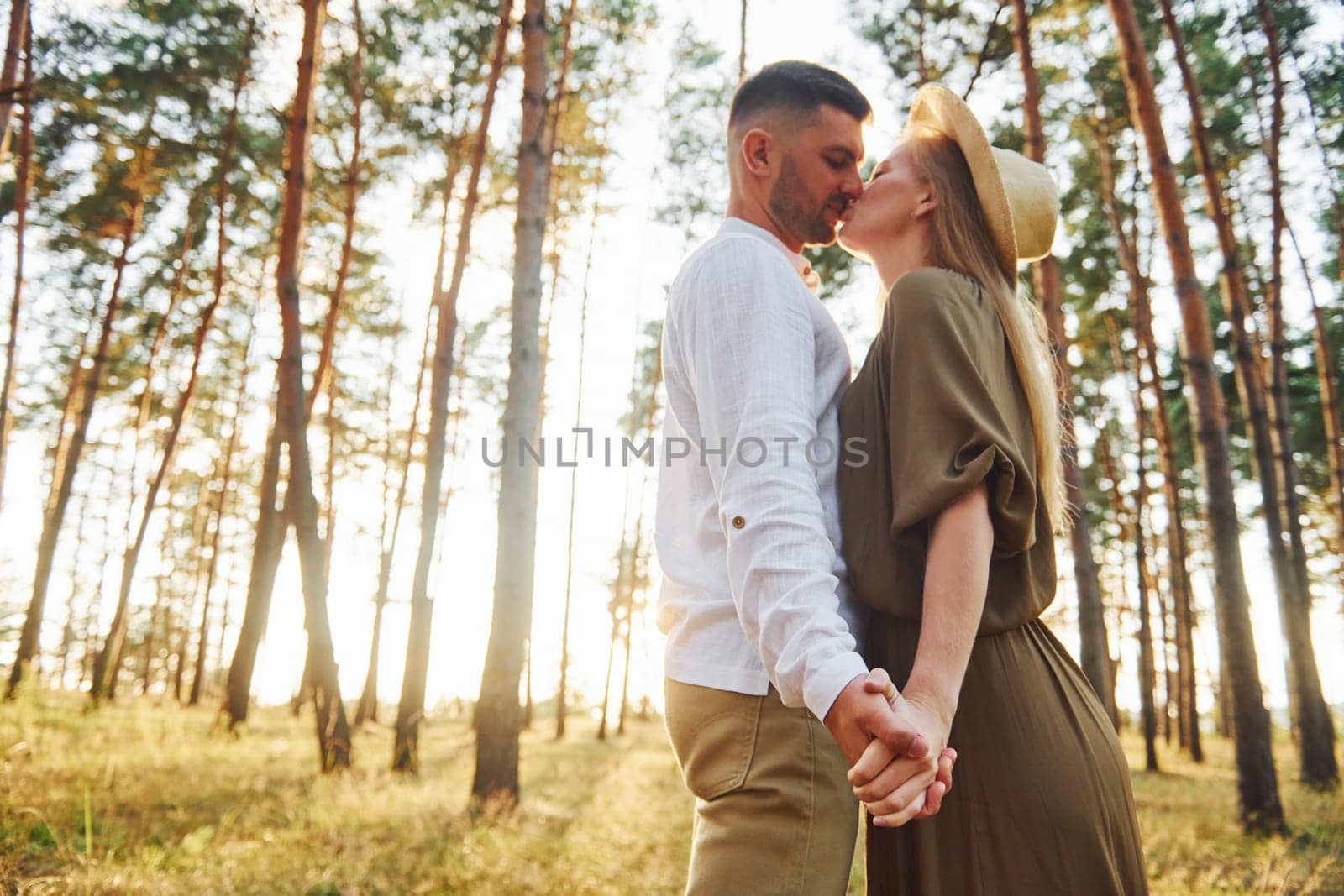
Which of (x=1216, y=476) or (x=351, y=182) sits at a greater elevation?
(x=351, y=182)

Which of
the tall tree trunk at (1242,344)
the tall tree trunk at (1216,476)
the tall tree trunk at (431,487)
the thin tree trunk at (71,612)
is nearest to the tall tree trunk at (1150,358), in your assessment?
the tall tree trunk at (1242,344)

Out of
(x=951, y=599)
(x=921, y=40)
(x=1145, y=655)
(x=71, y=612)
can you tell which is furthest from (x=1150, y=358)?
(x=71, y=612)

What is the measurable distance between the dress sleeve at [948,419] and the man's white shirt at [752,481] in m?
0.15

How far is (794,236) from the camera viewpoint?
190cm

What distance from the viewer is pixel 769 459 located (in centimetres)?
139

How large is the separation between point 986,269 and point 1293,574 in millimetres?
11867

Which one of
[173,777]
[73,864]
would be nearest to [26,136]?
[173,777]

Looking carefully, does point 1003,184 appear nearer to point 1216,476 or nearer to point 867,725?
point 867,725

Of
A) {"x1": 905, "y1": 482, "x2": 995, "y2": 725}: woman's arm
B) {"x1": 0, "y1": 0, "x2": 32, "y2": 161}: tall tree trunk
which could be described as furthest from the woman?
{"x1": 0, "y1": 0, "x2": 32, "y2": 161}: tall tree trunk

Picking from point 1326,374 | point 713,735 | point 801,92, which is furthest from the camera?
point 1326,374

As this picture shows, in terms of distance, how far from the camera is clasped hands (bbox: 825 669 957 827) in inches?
44.9

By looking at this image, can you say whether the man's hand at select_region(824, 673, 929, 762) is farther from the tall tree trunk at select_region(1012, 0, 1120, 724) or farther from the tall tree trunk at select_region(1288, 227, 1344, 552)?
the tall tree trunk at select_region(1288, 227, 1344, 552)

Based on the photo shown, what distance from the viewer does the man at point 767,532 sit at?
4.25ft

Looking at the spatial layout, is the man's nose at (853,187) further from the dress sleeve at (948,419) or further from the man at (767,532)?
the dress sleeve at (948,419)
